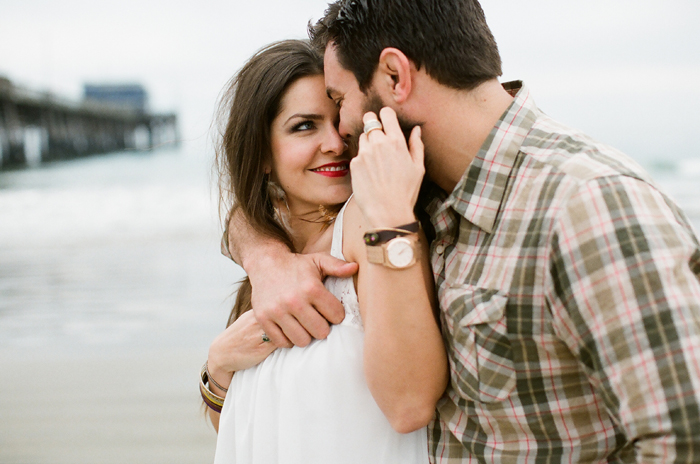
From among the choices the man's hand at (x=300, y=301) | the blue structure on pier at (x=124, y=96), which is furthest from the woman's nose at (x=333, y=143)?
the blue structure on pier at (x=124, y=96)

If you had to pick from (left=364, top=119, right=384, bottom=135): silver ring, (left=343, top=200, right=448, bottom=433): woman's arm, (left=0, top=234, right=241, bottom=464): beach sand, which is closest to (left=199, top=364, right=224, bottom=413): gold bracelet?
(left=343, top=200, right=448, bottom=433): woman's arm

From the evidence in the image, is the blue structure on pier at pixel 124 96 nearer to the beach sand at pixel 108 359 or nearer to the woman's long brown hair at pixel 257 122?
the beach sand at pixel 108 359

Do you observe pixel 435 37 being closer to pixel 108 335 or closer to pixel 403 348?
pixel 403 348

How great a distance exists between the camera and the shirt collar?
1483mm

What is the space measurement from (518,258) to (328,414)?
75cm

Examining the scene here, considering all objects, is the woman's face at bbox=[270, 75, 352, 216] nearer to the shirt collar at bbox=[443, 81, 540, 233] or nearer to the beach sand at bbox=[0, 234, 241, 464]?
the shirt collar at bbox=[443, 81, 540, 233]

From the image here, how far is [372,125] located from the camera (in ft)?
5.45

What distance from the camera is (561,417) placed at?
4.56ft

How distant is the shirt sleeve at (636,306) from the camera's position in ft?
3.68

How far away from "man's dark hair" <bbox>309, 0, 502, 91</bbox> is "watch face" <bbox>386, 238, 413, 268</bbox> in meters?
0.52

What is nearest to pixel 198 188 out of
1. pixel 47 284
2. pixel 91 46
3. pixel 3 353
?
pixel 47 284

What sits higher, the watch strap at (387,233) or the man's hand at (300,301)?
the watch strap at (387,233)

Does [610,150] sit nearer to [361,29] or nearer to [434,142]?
[434,142]

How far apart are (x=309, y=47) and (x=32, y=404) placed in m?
3.34
